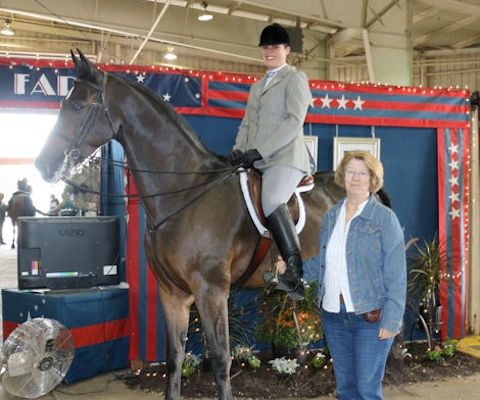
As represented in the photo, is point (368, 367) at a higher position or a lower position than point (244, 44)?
lower

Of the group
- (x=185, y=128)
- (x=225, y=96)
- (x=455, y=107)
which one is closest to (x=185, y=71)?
(x=225, y=96)

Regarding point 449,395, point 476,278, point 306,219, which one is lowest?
point 449,395

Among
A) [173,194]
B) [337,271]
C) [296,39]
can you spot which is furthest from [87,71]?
[296,39]

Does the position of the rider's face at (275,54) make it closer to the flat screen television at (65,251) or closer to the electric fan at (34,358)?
the flat screen television at (65,251)

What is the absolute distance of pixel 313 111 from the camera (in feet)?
15.5

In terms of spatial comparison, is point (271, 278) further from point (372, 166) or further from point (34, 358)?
point (34, 358)

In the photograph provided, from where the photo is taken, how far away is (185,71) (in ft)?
14.2

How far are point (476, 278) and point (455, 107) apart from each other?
5.82ft

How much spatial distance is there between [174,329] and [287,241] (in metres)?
0.84

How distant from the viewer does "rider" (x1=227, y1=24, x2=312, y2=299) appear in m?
2.87

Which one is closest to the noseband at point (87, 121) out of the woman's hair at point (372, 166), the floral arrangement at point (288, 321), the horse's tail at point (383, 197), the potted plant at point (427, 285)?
the woman's hair at point (372, 166)

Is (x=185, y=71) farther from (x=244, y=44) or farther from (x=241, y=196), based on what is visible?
(x=244, y=44)

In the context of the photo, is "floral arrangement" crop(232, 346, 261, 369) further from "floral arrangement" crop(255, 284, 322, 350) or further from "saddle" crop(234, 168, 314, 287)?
"saddle" crop(234, 168, 314, 287)

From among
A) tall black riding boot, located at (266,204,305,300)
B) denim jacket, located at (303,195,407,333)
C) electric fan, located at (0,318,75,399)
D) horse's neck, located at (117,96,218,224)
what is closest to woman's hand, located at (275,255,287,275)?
tall black riding boot, located at (266,204,305,300)
